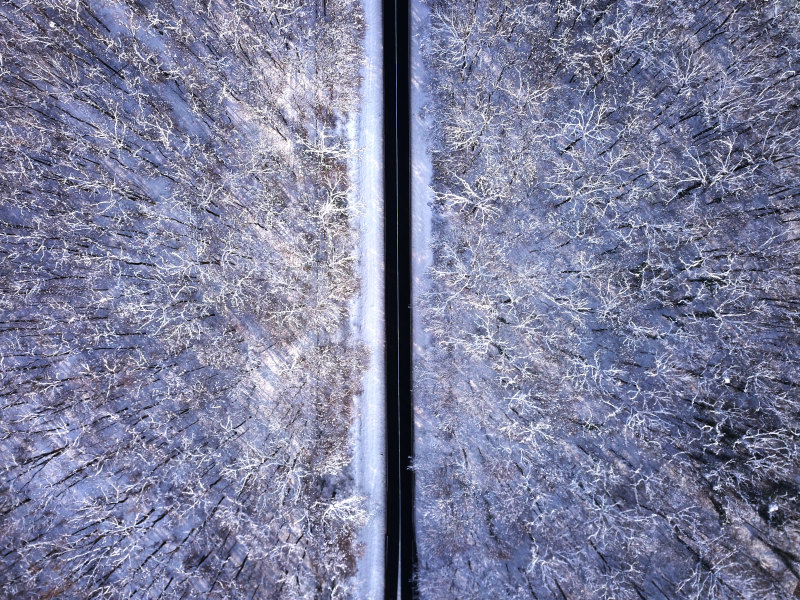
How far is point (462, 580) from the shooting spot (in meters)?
11.2

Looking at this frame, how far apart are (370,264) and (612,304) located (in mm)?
6373

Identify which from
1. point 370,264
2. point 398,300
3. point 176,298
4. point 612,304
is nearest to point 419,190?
point 370,264

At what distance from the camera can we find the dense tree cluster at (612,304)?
10914 millimetres

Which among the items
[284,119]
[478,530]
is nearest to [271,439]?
[478,530]

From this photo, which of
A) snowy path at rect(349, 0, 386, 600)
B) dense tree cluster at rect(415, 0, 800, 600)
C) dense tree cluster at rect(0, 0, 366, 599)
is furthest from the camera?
snowy path at rect(349, 0, 386, 600)

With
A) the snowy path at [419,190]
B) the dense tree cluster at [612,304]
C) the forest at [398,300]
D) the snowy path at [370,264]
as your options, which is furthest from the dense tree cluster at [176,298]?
the dense tree cluster at [612,304]

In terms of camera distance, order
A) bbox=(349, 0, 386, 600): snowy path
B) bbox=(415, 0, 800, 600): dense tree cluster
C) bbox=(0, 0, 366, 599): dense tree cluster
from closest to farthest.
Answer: bbox=(415, 0, 800, 600): dense tree cluster → bbox=(0, 0, 366, 599): dense tree cluster → bbox=(349, 0, 386, 600): snowy path

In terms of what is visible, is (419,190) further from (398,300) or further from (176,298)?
(176,298)

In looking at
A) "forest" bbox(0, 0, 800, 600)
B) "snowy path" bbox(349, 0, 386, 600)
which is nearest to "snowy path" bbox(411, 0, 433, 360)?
"forest" bbox(0, 0, 800, 600)

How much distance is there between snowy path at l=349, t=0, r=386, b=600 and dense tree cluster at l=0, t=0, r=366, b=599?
0.33 m

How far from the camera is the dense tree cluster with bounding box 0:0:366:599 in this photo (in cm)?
1120

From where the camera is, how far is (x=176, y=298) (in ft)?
37.4

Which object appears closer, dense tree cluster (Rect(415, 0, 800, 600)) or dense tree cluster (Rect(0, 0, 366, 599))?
dense tree cluster (Rect(415, 0, 800, 600))

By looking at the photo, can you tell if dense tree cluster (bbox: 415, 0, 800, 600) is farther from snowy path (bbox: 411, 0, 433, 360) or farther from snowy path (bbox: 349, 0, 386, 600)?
snowy path (bbox: 349, 0, 386, 600)
